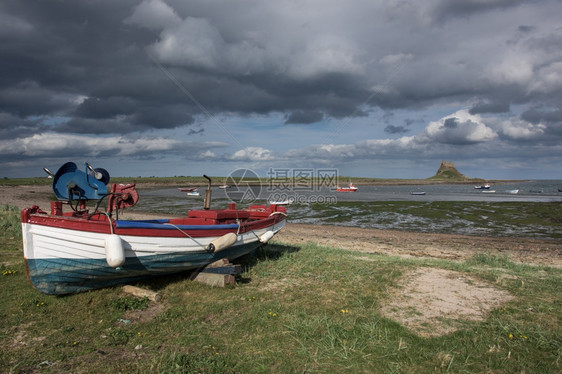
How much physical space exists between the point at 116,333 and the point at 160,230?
2450 mm

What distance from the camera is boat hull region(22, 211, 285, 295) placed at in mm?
6984

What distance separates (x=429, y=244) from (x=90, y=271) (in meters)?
17.7

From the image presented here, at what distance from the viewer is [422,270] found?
10.2 metres

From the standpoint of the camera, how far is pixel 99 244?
7.06m

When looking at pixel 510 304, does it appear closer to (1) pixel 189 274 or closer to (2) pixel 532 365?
(2) pixel 532 365

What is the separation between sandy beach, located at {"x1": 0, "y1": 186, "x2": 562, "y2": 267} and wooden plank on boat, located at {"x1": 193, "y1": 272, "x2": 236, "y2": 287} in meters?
8.10

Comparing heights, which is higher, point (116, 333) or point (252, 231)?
point (252, 231)

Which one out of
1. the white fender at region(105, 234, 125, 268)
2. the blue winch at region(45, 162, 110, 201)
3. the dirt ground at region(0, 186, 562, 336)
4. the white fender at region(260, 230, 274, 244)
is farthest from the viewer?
the white fender at region(260, 230, 274, 244)

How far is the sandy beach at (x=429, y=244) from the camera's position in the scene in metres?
16.4

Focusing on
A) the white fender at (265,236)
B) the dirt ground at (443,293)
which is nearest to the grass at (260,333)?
the dirt ground at (443,293)

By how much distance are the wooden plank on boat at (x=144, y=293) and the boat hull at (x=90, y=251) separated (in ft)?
1.14

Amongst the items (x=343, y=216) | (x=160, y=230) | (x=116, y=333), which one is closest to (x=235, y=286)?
(x=160, y=230)

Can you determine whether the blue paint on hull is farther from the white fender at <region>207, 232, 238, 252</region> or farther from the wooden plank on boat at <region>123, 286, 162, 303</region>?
the white fender at <region>207, 232, 238, 252</region>

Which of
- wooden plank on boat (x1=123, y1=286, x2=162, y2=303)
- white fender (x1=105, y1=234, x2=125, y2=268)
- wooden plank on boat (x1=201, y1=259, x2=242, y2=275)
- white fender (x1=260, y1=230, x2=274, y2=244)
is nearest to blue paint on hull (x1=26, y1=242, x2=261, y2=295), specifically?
wooden plank on boat (x1=123, y1=286, x2=162, y2=303)
